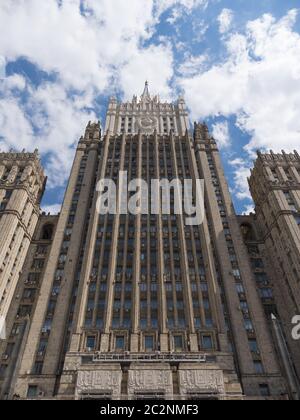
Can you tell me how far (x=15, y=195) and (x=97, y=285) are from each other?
23.9 metres

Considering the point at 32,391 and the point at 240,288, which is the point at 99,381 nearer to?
the point at 32,391

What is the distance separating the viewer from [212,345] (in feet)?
157

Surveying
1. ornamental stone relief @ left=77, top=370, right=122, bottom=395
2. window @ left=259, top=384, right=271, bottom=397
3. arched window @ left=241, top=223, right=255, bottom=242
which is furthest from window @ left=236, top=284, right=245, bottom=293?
ornamental stone relief @ left=77, top=370, right=122, bottom=395

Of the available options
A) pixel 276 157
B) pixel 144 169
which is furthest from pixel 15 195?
pixel 276 157

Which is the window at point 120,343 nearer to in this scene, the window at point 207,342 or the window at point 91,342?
the window at point 91,342

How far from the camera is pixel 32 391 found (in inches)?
1747

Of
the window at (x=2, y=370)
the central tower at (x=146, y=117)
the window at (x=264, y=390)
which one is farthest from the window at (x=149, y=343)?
the central tower at (x=146, y=117)

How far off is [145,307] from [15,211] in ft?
91.5

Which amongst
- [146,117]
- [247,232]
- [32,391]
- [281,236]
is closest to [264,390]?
[281,236]

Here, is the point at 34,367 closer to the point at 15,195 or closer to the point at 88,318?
the point at 88,318

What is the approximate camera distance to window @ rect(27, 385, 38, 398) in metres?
44.1

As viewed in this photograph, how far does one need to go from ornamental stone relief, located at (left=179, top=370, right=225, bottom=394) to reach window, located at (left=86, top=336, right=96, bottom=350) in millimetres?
12412

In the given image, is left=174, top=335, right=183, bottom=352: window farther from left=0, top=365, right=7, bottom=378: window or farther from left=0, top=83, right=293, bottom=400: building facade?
left=0, top=365, right=7, bottom=378: window

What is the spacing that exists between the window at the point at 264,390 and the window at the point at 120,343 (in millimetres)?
17873
